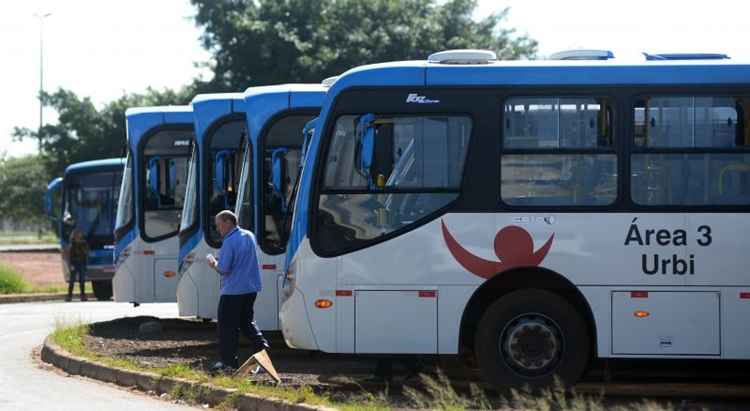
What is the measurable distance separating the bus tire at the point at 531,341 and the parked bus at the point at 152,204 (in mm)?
9856

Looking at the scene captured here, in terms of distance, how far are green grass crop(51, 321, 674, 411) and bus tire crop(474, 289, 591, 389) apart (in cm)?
21

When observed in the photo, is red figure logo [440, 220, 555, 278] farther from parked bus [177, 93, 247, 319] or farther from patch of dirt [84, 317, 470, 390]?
parked bus [177, 93, 247, 319]

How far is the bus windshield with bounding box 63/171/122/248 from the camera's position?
111 feet

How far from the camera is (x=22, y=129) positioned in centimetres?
7119

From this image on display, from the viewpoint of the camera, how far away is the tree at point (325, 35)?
47000 millimetres

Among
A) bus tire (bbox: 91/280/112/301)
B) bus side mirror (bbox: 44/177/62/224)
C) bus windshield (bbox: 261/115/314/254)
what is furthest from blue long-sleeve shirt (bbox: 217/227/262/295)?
bus side mirror (bbox: 44/177/62/224)

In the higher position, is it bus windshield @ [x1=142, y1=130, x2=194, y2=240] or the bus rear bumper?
bus windshield @ [x1=142, y1=130, x2=194, y2=240]

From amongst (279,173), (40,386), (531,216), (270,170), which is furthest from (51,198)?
(531,216)

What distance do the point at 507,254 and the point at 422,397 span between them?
1.67m

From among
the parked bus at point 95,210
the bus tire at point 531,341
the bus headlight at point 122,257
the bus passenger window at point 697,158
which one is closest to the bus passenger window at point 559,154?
the bus passenger window at point 697,158

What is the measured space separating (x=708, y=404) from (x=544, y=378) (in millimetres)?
1519

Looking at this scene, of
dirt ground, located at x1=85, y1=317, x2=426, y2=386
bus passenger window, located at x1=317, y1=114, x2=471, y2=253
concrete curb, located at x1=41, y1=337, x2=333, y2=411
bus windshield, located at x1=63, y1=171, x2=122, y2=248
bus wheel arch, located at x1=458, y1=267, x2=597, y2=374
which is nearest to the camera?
concrete curb, located at x1=41, y1=337, x2=333, y2=411

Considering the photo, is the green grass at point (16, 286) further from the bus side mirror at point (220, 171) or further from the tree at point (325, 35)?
the bus side mirror at point (220, 171)

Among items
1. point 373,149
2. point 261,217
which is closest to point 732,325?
point 373,149
